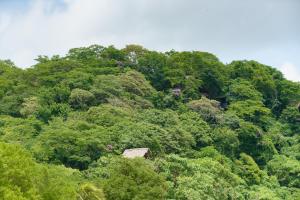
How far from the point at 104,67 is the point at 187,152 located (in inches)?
498

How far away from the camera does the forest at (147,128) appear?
25.3m

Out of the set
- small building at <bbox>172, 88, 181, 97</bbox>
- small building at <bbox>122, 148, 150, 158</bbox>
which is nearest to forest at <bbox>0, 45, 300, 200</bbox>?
small building at <bbox>172, 88, 181, 97</bbox>

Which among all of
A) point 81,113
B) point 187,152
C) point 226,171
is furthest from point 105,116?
point 226,171

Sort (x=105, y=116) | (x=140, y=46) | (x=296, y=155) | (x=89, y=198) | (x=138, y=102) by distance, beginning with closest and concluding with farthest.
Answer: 1. (x=89, y=198)
2. (x=105, y=116)
3. (x=138, y=102)
4. (x=296, y=155)
5. (x=140, y=46)

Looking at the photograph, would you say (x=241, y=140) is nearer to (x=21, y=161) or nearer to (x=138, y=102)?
(x=138, y=102)

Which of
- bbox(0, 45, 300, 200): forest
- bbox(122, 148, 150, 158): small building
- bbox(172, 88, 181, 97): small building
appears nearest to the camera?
bbox(0, 45, 300, 200): forest

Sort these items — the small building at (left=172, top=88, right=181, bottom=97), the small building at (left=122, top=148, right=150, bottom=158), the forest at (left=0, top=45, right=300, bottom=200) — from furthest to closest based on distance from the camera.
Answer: the small building at (left=172, top=88, right=181, bottom=97), the small building at (left=122, top=148, right=150, bottom=158), the forest at (left=0, top=45, right=300, bottom=200)

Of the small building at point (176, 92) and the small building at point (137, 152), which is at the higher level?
the small building at point (176, 92)

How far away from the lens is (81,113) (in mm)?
36219

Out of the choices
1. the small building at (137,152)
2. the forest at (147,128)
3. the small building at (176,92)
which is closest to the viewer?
the forest at (147,128)

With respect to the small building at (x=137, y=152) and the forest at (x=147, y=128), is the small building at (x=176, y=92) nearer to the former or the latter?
the forest at (x=147, y=128)

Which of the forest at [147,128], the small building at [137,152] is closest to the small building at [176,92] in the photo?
the forest at [147,128]

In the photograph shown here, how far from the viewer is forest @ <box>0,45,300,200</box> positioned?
2533 cm

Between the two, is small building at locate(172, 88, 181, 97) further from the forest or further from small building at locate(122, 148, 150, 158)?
small building at locate(122, 148, 150, 158)
